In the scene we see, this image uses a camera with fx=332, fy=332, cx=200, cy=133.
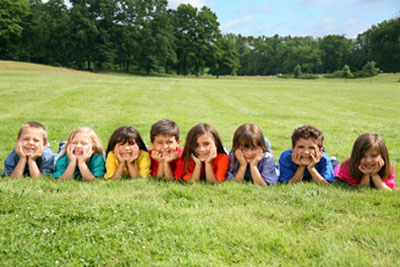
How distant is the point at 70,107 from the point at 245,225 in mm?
12210

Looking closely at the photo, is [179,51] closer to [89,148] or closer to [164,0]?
[164,0]

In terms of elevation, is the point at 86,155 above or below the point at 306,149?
below

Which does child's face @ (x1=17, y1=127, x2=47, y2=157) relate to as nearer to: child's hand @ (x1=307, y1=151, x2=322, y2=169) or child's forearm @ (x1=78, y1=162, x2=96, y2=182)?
child's forearm @ (x1=78, y1=162, x2=96, y2=182)

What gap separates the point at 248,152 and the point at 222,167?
0.49 metres

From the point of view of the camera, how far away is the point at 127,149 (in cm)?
496

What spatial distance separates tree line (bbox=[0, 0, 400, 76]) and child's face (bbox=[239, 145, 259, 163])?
2856 inches

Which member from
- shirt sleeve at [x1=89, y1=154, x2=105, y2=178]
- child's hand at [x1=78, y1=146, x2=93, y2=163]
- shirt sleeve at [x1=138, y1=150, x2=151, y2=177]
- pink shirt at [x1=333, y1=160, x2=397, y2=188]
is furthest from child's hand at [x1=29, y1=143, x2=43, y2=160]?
pink shirt at [x1=333, y1=160, x2=397, y2=188]

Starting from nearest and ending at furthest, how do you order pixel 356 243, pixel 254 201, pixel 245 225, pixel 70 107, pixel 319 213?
pixel 356 243, pixel 245 225, pixel 319 213, pixel 254 201, pixel 70 107

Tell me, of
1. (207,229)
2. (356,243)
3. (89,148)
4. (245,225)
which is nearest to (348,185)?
(356,243)

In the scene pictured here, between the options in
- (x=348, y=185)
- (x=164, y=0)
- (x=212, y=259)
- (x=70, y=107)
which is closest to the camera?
(x=212, y=259)

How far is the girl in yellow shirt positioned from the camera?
Result: 16.3ft

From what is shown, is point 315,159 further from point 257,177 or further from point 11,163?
point 11,163

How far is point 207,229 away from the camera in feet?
11.1

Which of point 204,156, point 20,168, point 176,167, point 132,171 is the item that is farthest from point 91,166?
point 204,156
